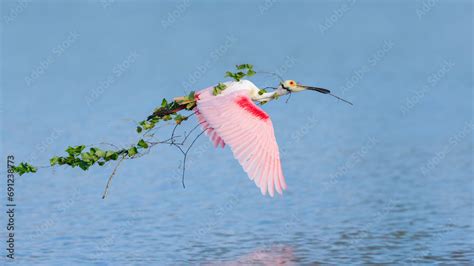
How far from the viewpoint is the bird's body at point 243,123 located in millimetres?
10938

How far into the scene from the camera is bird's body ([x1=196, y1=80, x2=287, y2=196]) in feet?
35.9

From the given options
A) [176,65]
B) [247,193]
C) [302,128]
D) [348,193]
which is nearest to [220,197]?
[247,193]

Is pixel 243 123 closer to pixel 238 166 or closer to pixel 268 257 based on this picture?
pixel 268 257

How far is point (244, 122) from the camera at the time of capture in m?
11.4

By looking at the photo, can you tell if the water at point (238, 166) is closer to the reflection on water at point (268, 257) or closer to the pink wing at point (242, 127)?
the reflection on water at point (268, 257)

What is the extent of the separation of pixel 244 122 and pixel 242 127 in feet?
0.23

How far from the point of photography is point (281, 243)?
16438 mm

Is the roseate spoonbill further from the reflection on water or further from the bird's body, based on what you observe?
the reflection on water

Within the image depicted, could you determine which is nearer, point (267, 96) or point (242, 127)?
point (242, 127)

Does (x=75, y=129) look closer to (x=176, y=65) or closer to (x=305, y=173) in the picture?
(x=305, y=173)

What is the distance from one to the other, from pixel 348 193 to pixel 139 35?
33.4 meters

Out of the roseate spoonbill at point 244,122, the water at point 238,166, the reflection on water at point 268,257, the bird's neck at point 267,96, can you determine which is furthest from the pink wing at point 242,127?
the water at point 238,166

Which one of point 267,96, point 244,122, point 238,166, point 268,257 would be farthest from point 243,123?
point 238,166

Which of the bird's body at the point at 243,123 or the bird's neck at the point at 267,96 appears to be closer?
the bird's body at the point at 243,123
